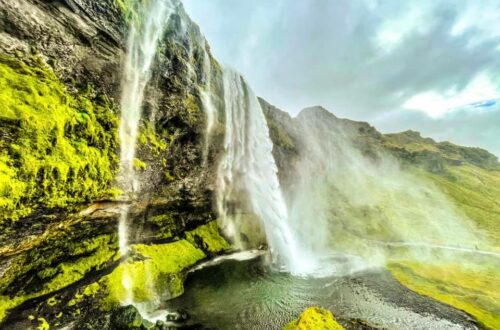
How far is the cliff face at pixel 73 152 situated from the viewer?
13.3 meters

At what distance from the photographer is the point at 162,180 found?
26.2 m

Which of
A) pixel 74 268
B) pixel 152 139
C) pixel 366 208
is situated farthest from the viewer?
pixel 366 208

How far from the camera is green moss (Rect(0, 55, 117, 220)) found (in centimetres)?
1248

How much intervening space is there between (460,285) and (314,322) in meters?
27.7

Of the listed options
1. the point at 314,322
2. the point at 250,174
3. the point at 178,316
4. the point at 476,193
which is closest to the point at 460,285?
the point at 314,322

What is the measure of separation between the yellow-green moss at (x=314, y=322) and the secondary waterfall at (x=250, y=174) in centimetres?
1690

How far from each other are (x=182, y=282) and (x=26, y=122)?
17.5 m

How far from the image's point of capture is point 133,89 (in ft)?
71.9

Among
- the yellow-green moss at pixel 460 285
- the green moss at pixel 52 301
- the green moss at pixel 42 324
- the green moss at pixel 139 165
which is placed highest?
the green moss at pixel 139 165

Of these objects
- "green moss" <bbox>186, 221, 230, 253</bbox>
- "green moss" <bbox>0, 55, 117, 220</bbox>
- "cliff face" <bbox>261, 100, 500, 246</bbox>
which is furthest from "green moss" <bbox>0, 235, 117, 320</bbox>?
"cliff face" <bbox>261, 100, 500, 246</bbox>

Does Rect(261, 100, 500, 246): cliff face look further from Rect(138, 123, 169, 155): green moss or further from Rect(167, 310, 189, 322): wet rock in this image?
Rect(167, 310, 189, 322): wet rock

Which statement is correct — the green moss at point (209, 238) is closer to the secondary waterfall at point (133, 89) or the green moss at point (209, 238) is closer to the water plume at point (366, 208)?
the secondary waterfall at point (133, 89)

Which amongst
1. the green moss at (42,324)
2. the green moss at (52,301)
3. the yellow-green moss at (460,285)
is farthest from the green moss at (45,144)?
the yellow-green moss at (460,285)

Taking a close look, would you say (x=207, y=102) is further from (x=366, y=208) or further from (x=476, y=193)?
(x=476, y=193)
